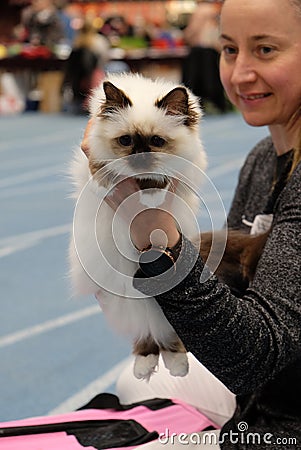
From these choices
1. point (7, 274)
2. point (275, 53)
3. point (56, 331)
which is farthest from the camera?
point (7, 274)

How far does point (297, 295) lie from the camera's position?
1189mm

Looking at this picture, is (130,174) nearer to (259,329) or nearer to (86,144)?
(86,144)

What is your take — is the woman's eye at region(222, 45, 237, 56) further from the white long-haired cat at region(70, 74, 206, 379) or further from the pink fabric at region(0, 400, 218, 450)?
the pink fabric at region(0, 400, 218, 450)

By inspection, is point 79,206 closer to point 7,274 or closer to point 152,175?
point 152,175

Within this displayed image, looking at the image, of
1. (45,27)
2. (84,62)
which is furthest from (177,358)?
(45,27)

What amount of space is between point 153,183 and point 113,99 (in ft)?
0.45

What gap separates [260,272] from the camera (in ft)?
3.97

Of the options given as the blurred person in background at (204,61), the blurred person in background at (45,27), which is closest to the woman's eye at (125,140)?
the blurred person in background at (204,61)

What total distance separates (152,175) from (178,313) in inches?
8.6

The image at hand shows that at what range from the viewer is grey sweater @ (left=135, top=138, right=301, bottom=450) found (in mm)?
1100

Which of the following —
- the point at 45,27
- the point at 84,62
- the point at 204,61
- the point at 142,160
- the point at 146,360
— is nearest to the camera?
the point at 142,160

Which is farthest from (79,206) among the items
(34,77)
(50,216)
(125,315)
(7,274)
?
(34,77)

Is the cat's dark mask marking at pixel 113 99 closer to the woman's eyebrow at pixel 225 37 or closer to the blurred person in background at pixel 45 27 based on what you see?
the woman's eyebrow at pixel 225 37

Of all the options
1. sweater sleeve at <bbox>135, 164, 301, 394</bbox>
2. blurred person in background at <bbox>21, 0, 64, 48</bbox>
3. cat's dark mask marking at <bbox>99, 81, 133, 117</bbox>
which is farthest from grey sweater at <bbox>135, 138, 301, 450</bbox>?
blurred person in background at <bbox>21, 0, 64, 48</bbox>
